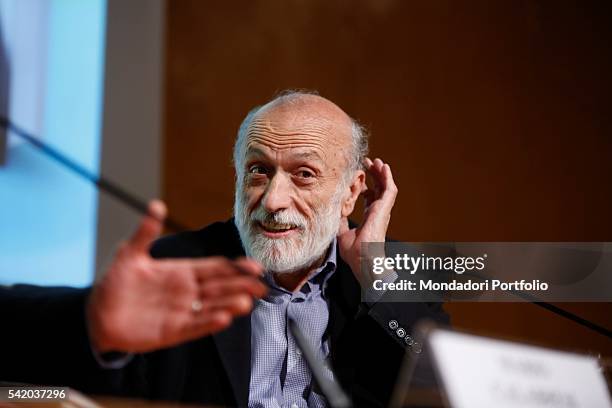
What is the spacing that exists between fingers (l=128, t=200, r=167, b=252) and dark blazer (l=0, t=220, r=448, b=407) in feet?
1.33

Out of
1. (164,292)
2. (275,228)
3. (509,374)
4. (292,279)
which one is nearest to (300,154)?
(275,228)

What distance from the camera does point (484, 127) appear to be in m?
2.44

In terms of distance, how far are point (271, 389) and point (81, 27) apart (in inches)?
43.9

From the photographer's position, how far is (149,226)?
1143mm

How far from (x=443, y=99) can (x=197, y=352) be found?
1116mm

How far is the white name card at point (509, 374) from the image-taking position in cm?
100

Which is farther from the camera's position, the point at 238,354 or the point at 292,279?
the point at 292,279

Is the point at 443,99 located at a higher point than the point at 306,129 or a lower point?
higher

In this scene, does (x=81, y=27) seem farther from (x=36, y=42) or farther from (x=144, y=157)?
(x=144, y=157)

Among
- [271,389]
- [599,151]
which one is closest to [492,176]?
[599,151]

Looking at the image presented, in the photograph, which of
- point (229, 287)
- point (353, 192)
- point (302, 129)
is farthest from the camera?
point (353, 192)

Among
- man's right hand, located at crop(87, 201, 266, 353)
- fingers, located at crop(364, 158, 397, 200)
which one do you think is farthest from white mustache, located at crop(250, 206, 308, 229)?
man's right hand, located at crop(87, 201, 266, 353)

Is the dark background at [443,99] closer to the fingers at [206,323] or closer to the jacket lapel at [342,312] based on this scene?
the jacket lapel at [342,312]

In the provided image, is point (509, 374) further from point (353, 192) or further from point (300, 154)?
point (353, 192)
